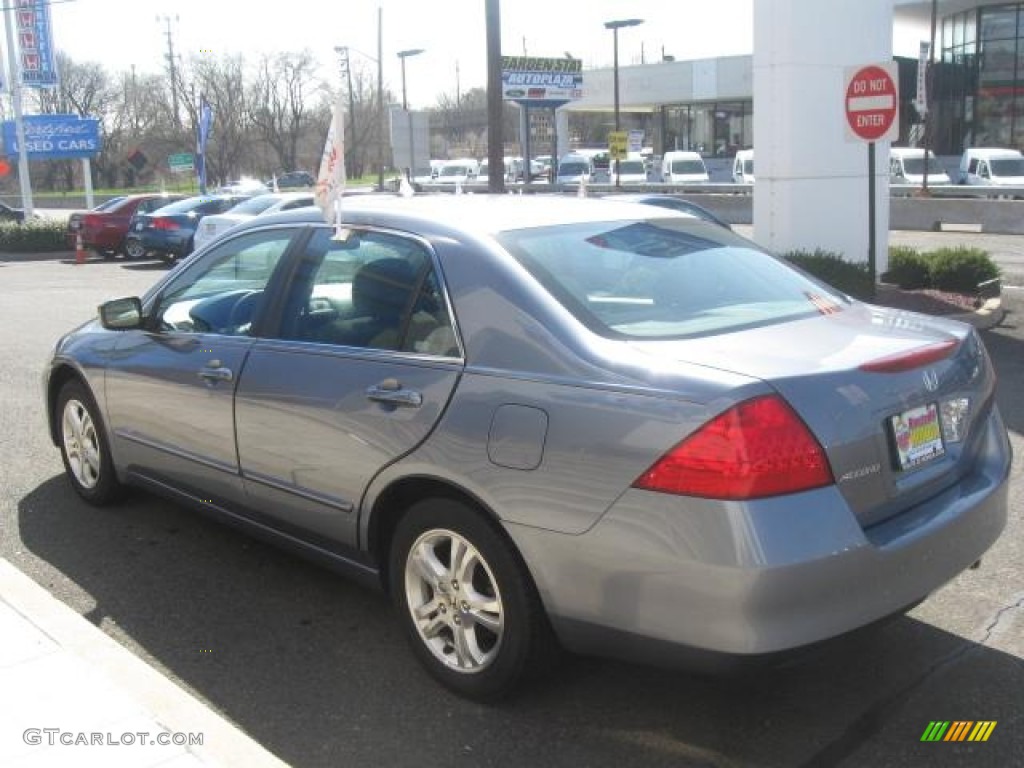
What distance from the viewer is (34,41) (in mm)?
30625

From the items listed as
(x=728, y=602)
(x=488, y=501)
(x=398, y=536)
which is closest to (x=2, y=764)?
(x=398, y=536)

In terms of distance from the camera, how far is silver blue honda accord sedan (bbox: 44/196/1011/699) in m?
2.81

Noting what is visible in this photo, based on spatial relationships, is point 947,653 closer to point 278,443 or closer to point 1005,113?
point 278,443

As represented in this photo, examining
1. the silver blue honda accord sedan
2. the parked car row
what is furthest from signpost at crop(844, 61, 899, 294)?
the parked car row

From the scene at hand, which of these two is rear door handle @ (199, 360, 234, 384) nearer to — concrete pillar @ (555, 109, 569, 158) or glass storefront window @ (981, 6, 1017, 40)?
glass storefront window @ (981, 6, 1017, 40)

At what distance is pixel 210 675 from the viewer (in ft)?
12.2

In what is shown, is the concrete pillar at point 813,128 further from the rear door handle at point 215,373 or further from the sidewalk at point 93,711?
→ the sidewalk at point 93,711

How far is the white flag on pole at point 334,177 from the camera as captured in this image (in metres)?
4.05

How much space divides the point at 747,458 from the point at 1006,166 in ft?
99.5

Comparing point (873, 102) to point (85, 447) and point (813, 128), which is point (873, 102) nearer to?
point (813, 128)

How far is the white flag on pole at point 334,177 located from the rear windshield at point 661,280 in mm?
787

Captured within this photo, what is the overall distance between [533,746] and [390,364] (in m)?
1.35

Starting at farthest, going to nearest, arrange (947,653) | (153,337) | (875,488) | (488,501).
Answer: (153,337) < (947,653) < (488,501) < (875,488)

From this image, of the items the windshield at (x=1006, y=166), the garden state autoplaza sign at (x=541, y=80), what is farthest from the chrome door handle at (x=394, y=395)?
the garden state autoplaza sign at (x=541, y=80)
